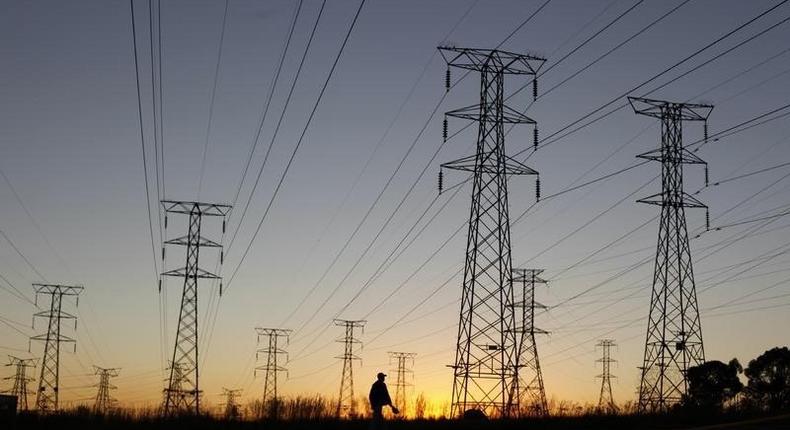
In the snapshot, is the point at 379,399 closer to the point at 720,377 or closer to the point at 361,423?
the point at 361,423

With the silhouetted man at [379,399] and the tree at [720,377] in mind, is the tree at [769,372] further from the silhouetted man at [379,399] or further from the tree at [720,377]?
the silhouetted man at [379,399]

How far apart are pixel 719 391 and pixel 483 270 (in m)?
67.9

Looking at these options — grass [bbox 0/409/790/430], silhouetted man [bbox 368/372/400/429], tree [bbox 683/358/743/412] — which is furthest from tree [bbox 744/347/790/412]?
silhouetted man [bbox 368/372/400/429]

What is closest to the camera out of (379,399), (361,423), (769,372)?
(379,399)

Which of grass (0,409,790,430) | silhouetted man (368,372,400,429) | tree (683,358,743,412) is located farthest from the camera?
tree (683,358,743,412)

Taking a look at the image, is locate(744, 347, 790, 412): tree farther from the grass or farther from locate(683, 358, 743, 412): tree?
the grass

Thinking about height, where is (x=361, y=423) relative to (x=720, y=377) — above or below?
below

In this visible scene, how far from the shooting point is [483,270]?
42.0 meters

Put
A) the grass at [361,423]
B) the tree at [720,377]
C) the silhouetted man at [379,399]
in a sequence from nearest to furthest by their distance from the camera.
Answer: the silhouetted man at [379,399] < the grass at [361,423] < the tree at [720,377]

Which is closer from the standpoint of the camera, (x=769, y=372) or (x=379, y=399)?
(x=379, y=399)

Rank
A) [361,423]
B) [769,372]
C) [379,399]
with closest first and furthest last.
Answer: [379,399]
[361,423]
[769,372]

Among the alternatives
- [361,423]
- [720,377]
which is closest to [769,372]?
[720,377]

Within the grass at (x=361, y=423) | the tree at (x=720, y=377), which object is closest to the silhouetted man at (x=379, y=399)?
the grass at (x=361, y=423)

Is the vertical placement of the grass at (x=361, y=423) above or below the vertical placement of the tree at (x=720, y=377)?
below
